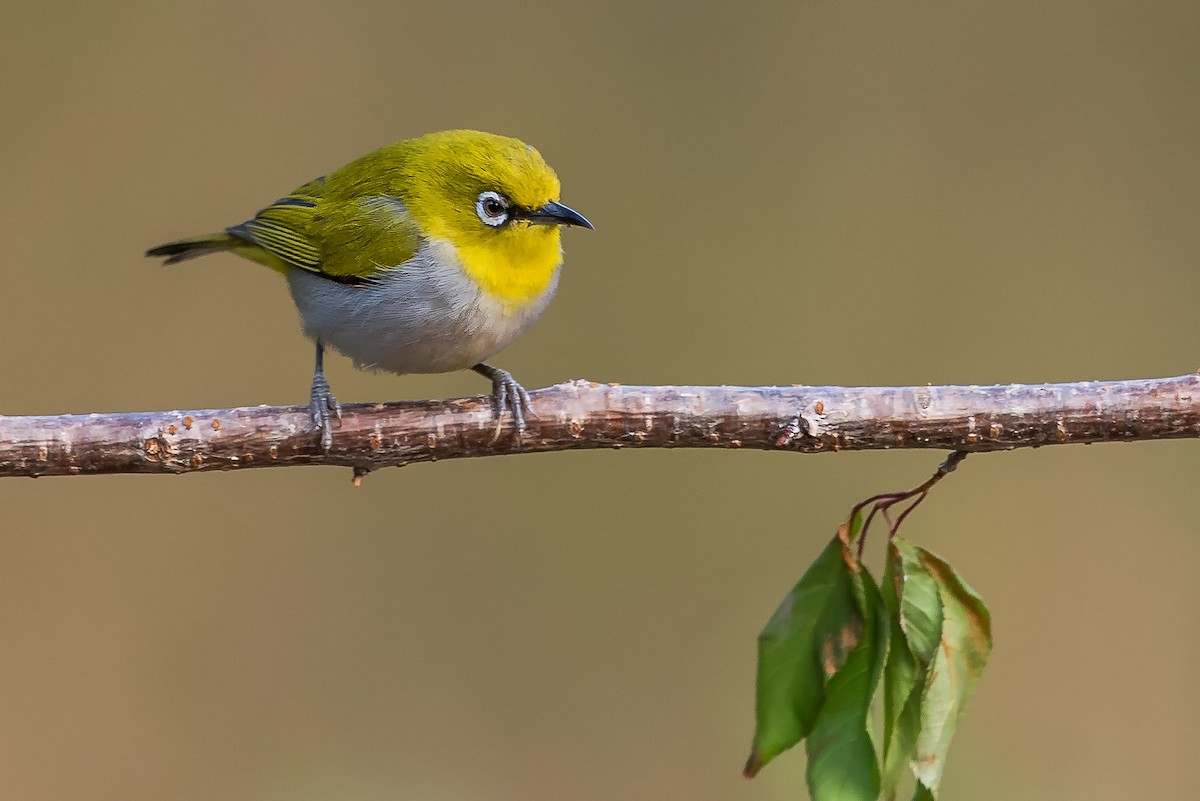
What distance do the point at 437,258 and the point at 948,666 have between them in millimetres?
1781

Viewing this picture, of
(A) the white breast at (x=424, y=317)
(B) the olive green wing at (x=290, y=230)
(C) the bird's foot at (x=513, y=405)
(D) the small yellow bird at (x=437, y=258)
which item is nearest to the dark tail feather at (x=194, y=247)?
(B) the olive green wing at (x=290, y=230)

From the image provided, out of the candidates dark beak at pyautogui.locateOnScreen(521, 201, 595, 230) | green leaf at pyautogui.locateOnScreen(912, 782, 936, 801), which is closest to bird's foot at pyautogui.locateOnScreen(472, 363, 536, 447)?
dark beak at pyautogui.locateOnScreen(521, 201, 595, 230)

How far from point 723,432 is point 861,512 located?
42 cm

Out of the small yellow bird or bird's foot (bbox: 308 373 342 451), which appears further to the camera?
the small yellow bird

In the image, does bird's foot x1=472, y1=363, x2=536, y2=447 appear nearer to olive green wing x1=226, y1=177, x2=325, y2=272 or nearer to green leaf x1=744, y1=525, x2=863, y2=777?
green leaf x1=744, y1=525, x2=863, y2=777

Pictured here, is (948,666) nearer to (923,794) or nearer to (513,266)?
(923,794)

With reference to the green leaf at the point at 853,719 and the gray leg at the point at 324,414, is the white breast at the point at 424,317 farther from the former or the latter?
the green leaf at the point at 853,719

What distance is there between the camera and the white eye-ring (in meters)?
3.14

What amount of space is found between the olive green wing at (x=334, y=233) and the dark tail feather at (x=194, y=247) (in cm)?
6

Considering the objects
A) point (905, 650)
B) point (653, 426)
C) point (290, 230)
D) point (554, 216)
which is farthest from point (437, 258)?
point (905, 650)

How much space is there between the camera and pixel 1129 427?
243cm

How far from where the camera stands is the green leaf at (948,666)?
6.16 ft

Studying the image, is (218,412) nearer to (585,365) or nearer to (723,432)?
(723,432)

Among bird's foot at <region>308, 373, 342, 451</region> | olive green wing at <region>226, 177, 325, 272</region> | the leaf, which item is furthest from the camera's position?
olive green wing at <region>226, 177, 325, 272</region>
